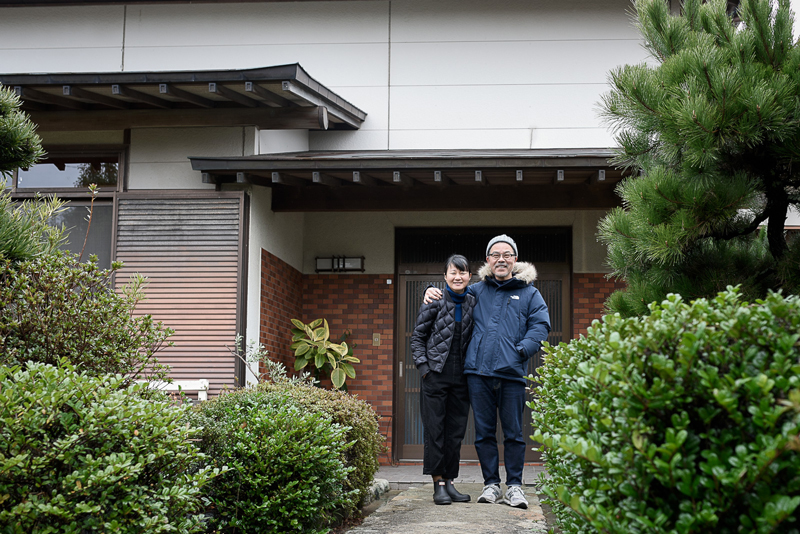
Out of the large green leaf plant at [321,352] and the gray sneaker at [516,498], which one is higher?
the large green leaf plant at [321,352]

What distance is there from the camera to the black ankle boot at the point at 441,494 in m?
4.80

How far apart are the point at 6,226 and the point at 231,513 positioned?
6.07 ft

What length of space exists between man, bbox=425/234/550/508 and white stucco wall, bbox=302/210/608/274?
3.78 metres

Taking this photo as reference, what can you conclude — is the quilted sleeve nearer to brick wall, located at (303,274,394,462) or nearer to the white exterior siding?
brick wall, located at (303,274,394,462)

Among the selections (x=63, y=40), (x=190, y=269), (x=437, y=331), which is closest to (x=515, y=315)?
(x=437, y=331)

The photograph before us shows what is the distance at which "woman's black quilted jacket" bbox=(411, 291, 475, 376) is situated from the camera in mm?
4910

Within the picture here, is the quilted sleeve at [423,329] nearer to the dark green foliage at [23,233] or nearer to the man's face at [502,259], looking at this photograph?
the man's face at [502,259]

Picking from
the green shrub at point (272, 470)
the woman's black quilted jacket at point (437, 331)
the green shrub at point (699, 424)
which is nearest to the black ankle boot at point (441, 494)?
the woman's black quilted jacket at point (437, 331)

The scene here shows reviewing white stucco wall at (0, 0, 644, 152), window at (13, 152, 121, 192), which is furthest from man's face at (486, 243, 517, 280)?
window at (13, 152, 121, 192)

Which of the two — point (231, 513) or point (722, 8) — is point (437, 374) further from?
point (722, 8)

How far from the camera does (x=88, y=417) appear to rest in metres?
2.72

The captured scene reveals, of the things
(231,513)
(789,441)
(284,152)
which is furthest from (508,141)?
(789,441)

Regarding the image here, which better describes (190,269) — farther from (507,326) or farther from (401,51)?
(507,326)

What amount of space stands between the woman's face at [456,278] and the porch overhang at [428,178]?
210 centimetres
